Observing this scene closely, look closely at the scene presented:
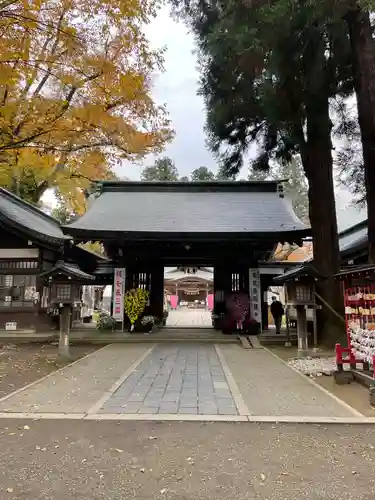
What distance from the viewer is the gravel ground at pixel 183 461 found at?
294 centimetres

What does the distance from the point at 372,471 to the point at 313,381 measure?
11.8ft

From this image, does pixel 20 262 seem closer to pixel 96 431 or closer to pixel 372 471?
pixel 96 431

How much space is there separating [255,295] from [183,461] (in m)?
11.0

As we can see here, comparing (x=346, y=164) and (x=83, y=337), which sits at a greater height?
(x=346, y=164)

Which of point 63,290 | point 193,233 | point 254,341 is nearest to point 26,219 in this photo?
point 63,290

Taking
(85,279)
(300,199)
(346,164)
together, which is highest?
(300,199)

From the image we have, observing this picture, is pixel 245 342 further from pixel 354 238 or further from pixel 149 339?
pixel 354 238

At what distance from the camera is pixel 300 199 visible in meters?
48.3

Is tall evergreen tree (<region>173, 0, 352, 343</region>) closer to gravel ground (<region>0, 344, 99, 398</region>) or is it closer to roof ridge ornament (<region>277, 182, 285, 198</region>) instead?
roof ridge ornament (<region>277, 182, 285, 198</region>)

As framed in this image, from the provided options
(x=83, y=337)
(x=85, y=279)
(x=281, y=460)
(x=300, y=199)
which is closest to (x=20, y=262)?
(x=83, y=337)

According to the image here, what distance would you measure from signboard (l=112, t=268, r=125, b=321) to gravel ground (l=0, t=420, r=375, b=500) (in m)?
9.56

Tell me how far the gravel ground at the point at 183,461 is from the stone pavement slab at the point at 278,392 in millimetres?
603

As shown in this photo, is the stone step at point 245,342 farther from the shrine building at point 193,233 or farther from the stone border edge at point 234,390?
the stone border edge at point 234,390

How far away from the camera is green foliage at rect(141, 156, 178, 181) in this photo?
51803 millimetres
